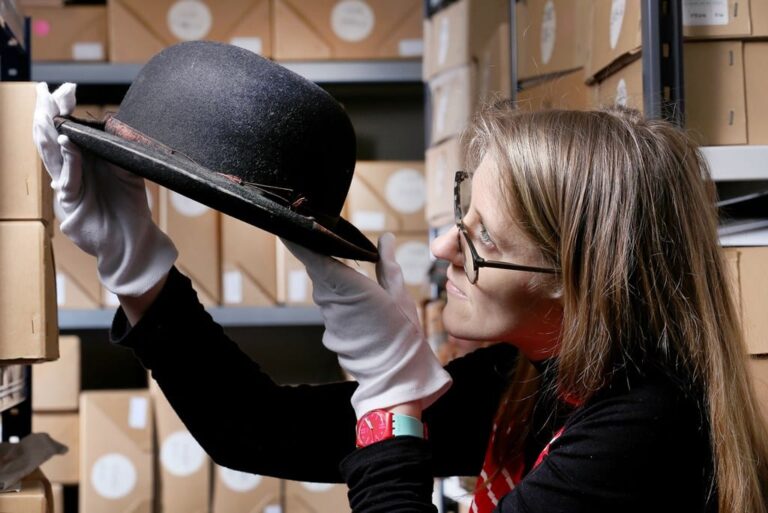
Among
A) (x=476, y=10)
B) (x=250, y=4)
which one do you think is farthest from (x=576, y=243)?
(x=250, y=4)

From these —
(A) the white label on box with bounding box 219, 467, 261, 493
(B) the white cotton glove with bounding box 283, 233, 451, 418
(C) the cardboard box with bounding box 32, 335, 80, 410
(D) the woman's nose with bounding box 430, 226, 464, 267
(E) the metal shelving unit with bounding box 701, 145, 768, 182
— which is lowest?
(A) the white label on box with bounding box 219, 467, 261, 493

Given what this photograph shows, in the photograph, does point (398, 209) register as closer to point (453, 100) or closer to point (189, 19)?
point (453, 100)

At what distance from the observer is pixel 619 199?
829 mm

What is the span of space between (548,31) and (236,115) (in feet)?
3.12

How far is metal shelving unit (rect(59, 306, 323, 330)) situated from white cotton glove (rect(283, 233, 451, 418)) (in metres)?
1.48

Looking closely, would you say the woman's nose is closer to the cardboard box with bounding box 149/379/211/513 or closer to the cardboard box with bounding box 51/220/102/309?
the cardboard box with bounding box 149/379/211/513

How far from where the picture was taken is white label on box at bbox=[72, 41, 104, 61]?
2381 millimetres

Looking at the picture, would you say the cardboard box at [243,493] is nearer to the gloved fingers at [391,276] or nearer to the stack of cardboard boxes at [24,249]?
the stack of cardboard boxes at [24,249]

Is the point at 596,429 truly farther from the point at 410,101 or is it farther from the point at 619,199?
the point at 410,101

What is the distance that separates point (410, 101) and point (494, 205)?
204 centimetres

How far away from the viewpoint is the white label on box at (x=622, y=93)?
123 centimetres

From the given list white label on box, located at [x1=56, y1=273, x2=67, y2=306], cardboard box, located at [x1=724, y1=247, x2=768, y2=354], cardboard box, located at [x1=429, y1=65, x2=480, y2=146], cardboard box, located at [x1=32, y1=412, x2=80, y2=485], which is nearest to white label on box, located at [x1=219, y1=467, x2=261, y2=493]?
cardboard box, located at [x1=32, y1=412, x2=80, y2=485]

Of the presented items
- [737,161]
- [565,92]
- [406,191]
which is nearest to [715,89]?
[737,161]

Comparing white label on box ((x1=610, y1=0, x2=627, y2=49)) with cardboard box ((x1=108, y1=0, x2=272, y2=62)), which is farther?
cardboard box ((x1=108, y1=0, x2=272, y2=62))
